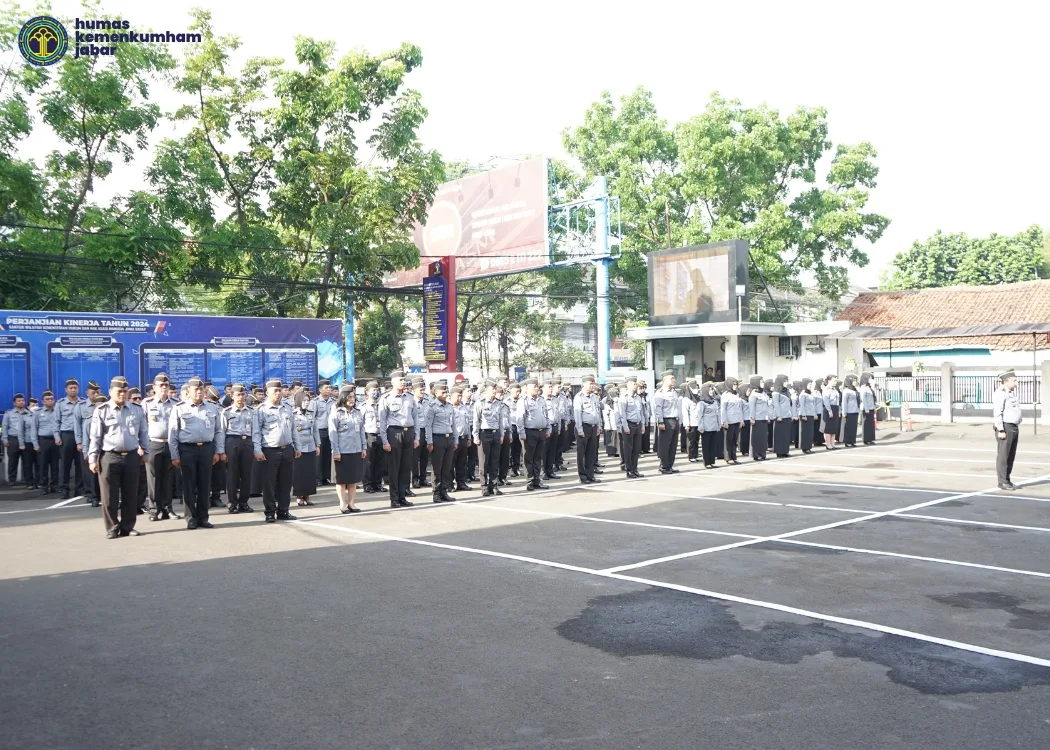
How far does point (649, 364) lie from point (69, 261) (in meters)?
19.0

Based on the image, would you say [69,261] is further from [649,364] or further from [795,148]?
[795,148]

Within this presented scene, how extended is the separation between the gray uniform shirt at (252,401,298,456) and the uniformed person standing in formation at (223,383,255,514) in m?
0.14

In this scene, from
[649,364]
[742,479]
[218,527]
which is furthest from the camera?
[649,364]

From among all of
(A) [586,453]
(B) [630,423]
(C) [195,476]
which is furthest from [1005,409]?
(C) [195,476]

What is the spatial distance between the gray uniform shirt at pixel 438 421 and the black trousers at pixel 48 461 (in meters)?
6.52

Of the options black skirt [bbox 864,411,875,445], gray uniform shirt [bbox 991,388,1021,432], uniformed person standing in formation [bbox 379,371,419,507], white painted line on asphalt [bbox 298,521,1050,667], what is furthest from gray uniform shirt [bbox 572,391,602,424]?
black skirt [bbox 864,411,875,445]

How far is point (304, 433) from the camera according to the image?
42.1ft

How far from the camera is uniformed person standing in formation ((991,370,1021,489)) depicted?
509 inches

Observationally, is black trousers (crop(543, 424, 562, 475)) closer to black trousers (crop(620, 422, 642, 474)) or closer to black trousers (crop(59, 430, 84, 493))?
black trousers (crop(620, 422, 642, 474))

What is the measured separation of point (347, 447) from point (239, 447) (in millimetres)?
1400

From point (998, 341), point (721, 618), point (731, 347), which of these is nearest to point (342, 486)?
point (721, 618)

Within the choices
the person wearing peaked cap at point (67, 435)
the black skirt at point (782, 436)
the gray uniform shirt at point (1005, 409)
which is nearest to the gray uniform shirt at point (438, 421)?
the person wearing peaked cap at point (67, 435)

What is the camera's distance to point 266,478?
11.2 metres

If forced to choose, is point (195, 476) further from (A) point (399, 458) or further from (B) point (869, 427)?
(B) point (869, 427)
